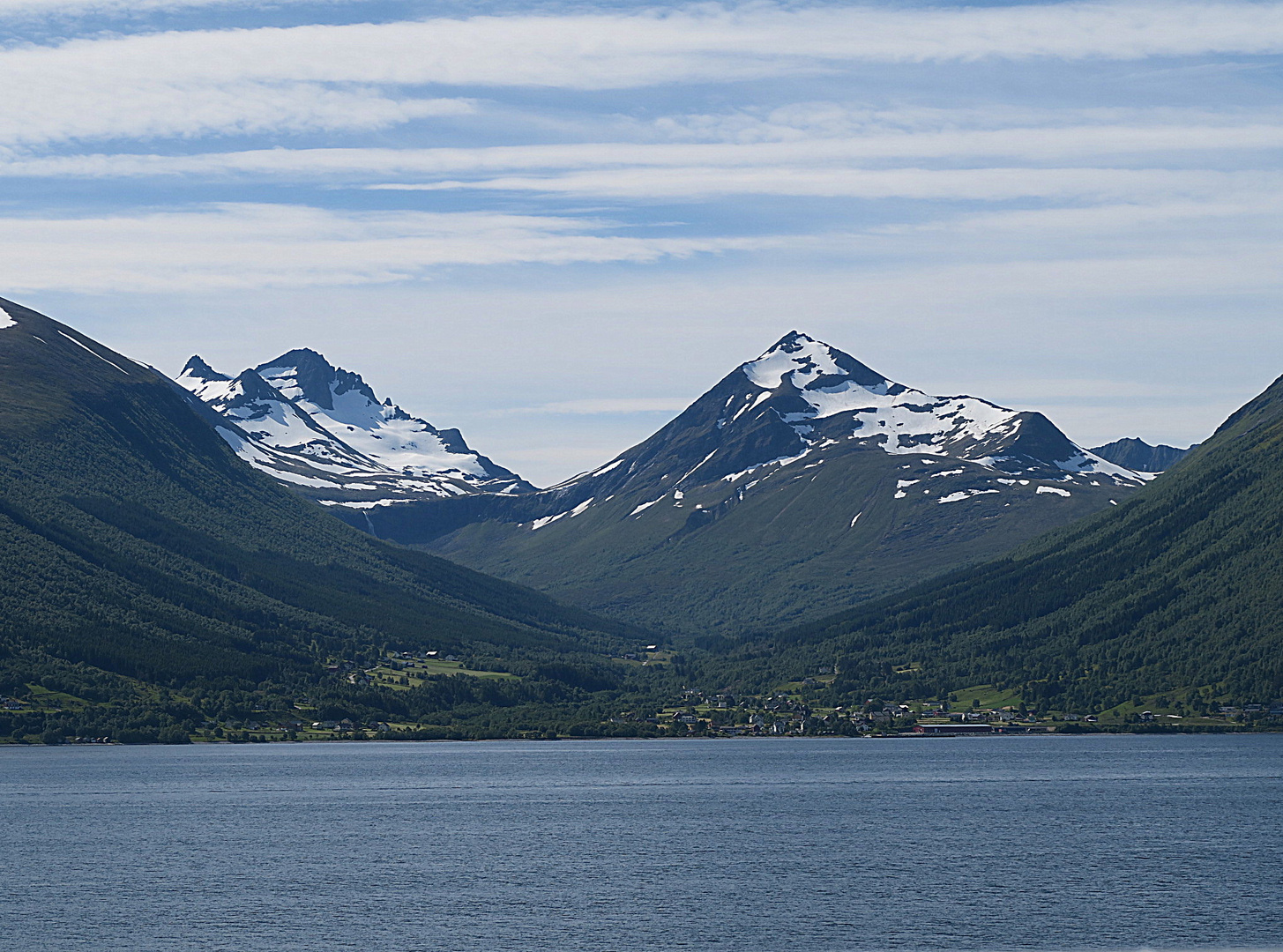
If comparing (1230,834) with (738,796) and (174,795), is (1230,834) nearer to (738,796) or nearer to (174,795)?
(738,796)

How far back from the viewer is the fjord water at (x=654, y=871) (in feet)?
315

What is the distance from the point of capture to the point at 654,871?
123250 millimetres

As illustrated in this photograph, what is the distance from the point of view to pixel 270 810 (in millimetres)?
174000

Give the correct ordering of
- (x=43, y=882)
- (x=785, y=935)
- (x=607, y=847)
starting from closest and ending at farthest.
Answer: (x=785, y=935)
(x=43, y=882)
(x=607, y=847)

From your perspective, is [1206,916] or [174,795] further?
[174,795]

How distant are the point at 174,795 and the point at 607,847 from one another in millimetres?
75767

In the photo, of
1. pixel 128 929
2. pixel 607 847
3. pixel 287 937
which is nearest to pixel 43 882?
pixel 128 929

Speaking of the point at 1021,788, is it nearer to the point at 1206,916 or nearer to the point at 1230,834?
the point at 1230,834

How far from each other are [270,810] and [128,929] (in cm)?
7540

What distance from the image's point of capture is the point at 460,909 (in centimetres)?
10575

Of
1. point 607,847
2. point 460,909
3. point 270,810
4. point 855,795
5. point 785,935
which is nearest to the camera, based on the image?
point 785,935

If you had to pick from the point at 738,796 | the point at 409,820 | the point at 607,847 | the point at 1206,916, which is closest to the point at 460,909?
the point at 607,847

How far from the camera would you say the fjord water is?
3782 inches

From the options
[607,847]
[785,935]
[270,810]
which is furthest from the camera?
[270,810]
